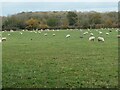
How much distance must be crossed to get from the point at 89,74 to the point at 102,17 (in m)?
109

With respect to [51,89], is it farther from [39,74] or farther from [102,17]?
[102,17]

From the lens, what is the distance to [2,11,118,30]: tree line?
335 feet

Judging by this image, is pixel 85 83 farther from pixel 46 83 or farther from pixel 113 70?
pixel 113 70

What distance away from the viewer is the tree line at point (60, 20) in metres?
102

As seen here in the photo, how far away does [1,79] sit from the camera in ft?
41.2

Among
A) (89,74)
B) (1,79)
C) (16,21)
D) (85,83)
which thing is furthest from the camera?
(16,21)

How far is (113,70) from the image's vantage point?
47.4 feet

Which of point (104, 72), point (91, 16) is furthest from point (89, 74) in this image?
point (91, 16)

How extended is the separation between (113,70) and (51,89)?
4.43 metres

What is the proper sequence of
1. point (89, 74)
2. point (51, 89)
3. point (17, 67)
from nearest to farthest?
point (51, 89)
point (89, 74)
point (17, 67)

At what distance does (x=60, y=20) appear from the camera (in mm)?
116188

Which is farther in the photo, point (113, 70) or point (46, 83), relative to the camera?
point (113, 70)

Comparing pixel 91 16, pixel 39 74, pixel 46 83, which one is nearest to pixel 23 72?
pixel 39 74

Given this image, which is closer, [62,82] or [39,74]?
[62,82]
